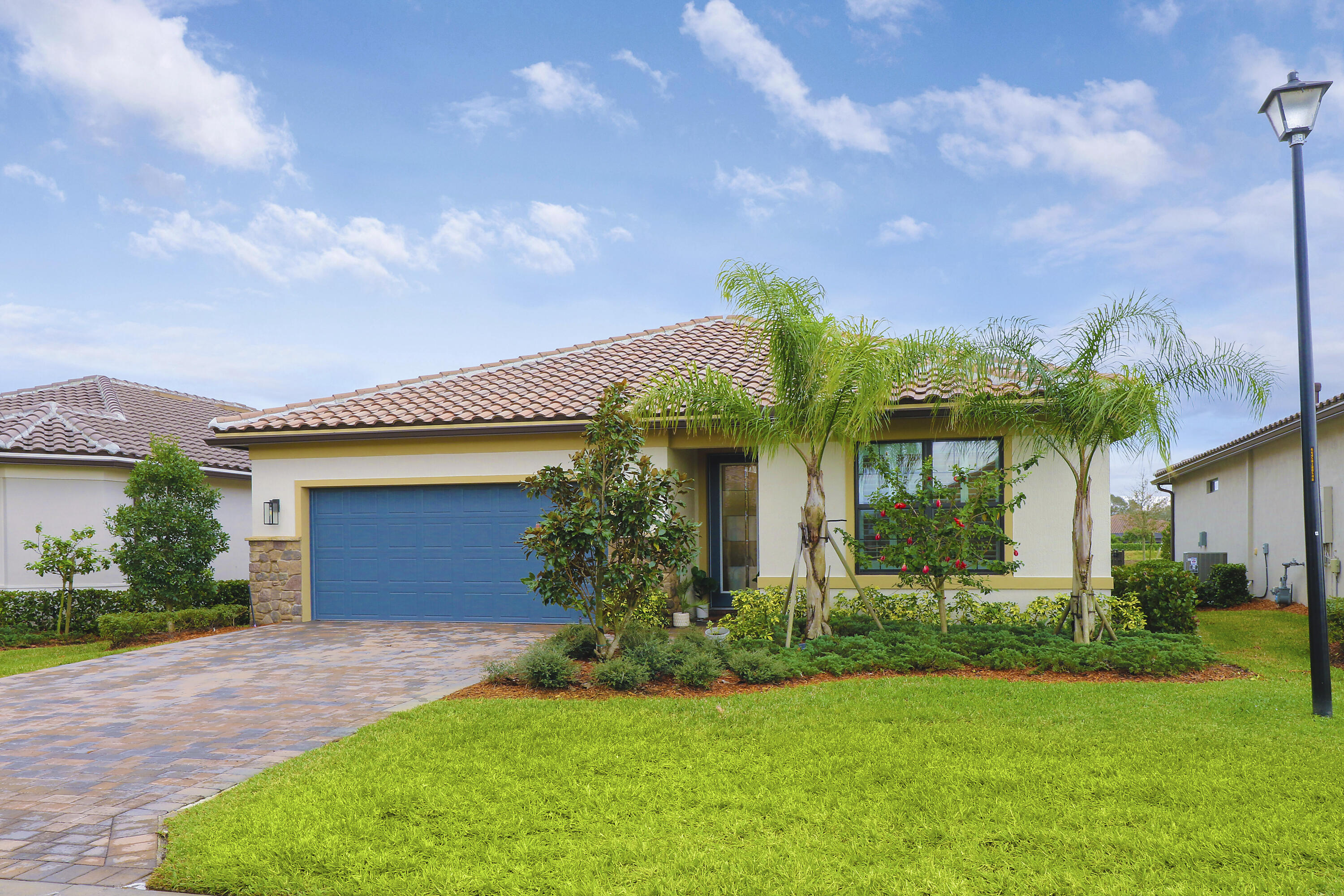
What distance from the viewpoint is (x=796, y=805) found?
14.5 feet

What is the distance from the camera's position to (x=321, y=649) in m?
10.1

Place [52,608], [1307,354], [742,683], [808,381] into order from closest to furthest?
1. [1307,354]
2. [742,683]
3. [808,381]
4. [52,608]

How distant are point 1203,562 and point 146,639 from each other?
2073cm

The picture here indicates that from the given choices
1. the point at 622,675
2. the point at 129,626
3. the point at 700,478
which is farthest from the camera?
the point at 700,478

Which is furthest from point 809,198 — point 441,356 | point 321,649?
point 321,649

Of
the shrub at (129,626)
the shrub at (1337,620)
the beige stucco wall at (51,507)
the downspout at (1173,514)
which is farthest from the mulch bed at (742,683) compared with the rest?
the downspout at (1173,514)

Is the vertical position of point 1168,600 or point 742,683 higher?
point 1168,600

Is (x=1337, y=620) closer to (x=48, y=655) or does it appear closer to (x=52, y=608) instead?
(x=48, y=655)

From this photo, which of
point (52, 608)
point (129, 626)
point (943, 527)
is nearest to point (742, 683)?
point (943, 527)

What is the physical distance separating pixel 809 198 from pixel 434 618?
376 inches

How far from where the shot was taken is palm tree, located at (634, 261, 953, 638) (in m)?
8.82

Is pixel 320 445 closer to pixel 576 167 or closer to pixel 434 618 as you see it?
pixel 434 618

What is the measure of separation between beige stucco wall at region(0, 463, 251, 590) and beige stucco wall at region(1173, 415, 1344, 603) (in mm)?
19434

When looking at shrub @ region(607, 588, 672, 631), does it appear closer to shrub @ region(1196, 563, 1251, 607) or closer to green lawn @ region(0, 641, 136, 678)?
green lawn @ region(0, 641, 136, 678)
